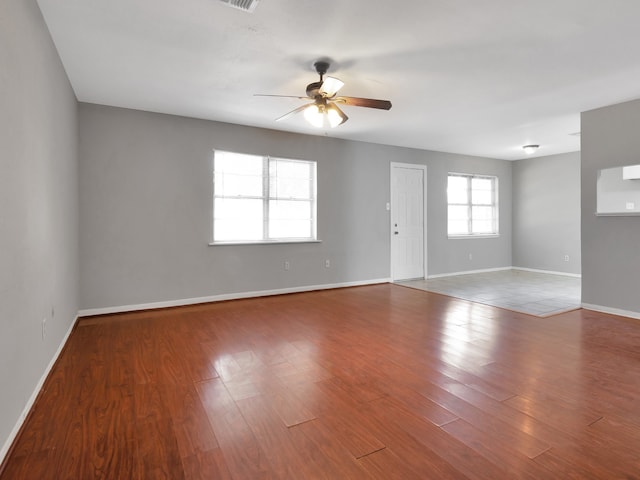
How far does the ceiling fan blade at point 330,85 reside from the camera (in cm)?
285

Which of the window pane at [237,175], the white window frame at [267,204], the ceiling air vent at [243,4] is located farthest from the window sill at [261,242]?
the ceiling air vent at [243,4]

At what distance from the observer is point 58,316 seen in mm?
2947

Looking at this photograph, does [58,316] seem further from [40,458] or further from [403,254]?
[403,254]

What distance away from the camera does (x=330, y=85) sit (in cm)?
290

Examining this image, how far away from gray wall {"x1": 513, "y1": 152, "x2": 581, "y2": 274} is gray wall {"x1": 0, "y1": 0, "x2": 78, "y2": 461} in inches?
329

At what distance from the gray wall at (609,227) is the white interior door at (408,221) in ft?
8.86

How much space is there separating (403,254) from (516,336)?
10.8 ft

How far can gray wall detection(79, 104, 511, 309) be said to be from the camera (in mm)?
4137

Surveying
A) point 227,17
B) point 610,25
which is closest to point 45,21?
point 227,17

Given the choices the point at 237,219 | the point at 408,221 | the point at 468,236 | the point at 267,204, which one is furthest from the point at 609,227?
the point at 237,219

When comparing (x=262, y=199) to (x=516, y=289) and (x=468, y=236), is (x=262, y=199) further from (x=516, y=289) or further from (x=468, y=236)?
(x=468, y=236)

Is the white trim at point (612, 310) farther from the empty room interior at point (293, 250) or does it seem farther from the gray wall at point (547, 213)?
the gray wall at point (547, 213)

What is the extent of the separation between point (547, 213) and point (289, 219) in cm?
574

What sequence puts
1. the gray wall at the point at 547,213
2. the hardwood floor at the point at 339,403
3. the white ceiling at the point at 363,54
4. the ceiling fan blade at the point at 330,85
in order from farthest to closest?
the gray wall at the point at 547,213 → the ceiling fan blade at the point at 330,85 → the white ceiling at the point at 363,54 → the hardwood floor at the point at 339,403
